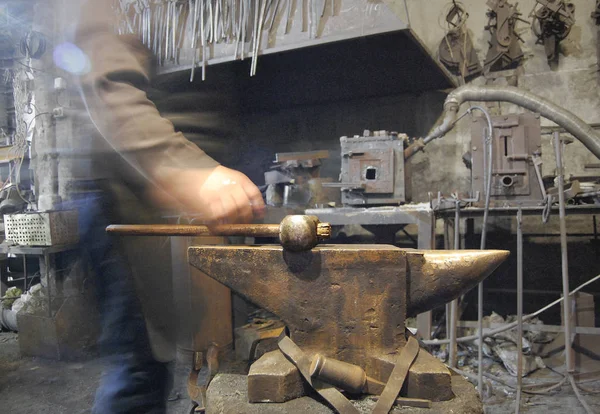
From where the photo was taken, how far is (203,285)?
289cm

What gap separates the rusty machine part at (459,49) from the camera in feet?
11.8

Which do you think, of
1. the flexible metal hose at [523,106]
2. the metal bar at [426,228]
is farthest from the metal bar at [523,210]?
the flexible metal hose at [523,106]

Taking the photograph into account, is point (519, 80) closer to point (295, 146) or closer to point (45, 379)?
point (295, 146)

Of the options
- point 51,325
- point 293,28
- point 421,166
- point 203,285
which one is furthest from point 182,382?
point 421,166

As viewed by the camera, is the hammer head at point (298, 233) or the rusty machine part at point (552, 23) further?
the rusty machine part at point (552, 23)

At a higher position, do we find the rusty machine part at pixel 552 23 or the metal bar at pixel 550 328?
the rusty machine part at pixel 552 23

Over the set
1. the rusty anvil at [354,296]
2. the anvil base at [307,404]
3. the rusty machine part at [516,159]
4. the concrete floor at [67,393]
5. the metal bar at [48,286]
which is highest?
the rusty machine part at [516,159]

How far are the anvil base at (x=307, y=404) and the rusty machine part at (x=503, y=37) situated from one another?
3419mm

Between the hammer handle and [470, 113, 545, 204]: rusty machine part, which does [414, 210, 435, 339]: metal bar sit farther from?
the hammer handle

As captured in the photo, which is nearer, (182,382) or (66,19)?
(66,19)

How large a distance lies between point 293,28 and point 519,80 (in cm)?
223

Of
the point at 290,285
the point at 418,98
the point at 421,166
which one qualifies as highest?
the point at 418,98

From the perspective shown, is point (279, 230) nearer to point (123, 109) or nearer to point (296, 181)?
point (123, 109)

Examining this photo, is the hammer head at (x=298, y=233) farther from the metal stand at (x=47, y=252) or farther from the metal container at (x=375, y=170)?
the metal stand at (x=47, y=252)
